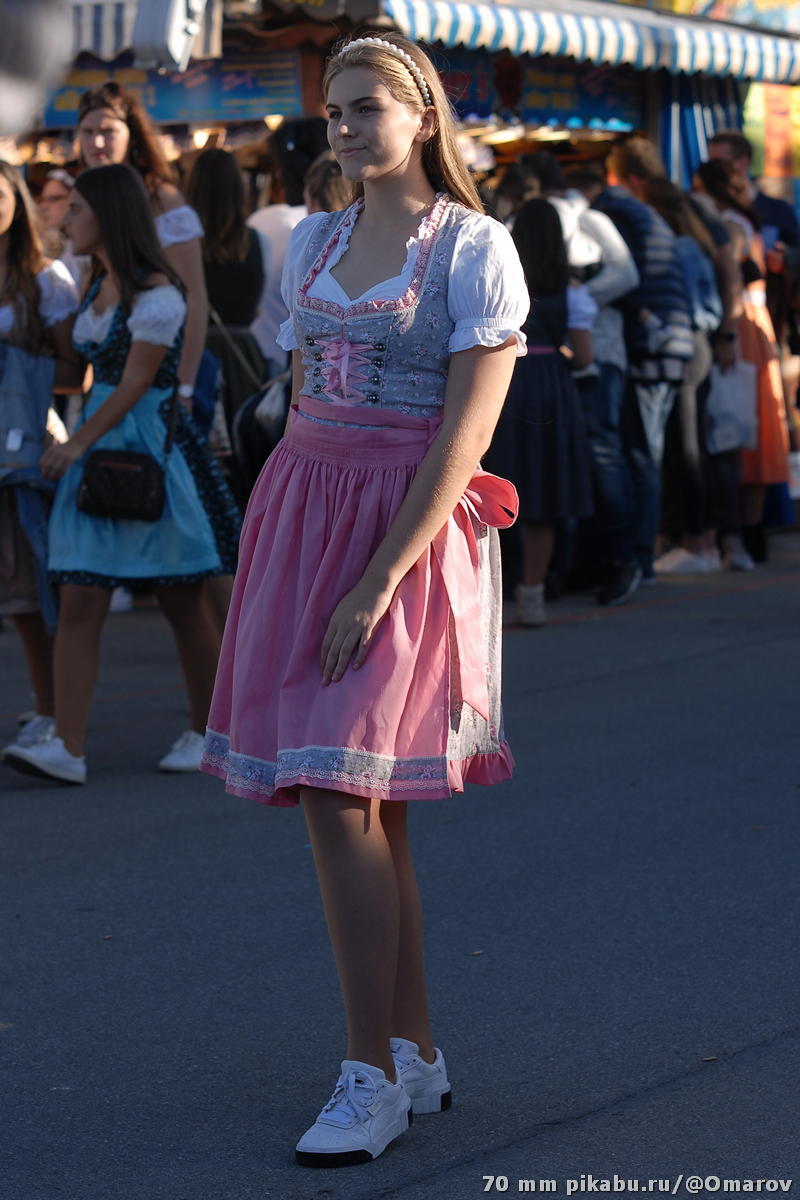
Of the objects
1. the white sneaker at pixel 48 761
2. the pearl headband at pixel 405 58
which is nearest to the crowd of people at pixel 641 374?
the white sneaker at pixel 48 761

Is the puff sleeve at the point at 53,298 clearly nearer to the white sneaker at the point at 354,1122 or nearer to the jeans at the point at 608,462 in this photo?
the white sneaker at the point at 354,1122

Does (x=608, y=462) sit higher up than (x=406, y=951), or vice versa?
(x=406, y=951)

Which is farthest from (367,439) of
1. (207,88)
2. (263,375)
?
(207,88)

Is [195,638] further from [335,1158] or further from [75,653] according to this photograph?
[335,1158]

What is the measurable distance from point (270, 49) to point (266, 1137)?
9175mm

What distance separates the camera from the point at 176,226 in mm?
6703

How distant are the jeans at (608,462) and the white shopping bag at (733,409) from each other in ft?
3.59

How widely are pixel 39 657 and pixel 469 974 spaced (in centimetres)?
273

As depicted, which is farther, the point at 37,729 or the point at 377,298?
the point at 37,729

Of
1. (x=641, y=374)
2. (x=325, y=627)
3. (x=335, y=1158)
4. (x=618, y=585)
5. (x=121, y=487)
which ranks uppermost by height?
(x=325, y=627)

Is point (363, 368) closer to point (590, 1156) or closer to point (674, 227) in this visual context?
point (590, 1156)

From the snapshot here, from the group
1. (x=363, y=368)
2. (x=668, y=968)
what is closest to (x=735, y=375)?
(x=668, y=968)

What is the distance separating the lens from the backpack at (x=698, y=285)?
1009 cm

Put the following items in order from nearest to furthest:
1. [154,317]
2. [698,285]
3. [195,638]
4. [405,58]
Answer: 1. [405,58]
2. [154,317]
3. [195,638]
4. [698,285]
